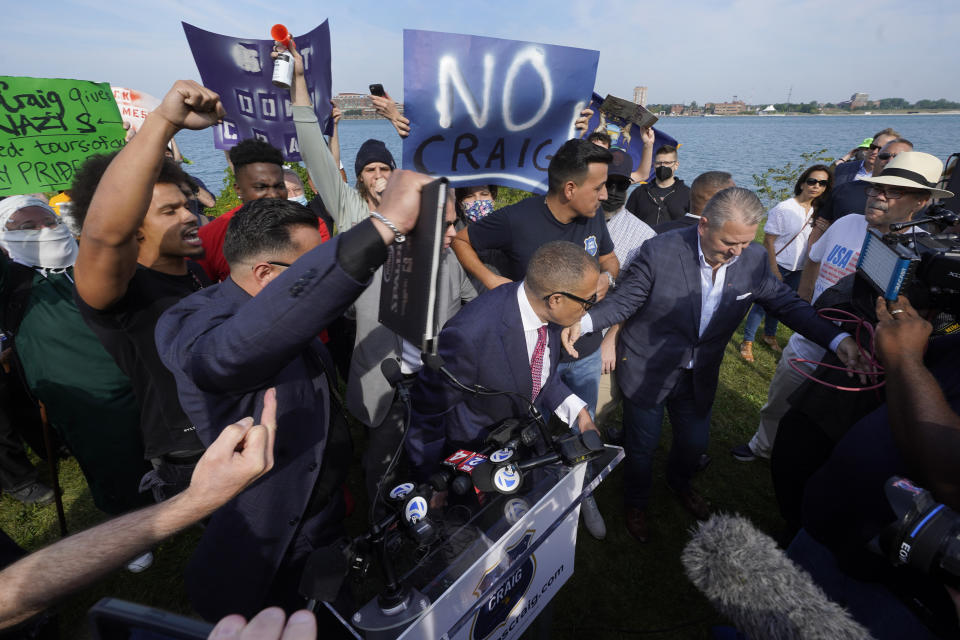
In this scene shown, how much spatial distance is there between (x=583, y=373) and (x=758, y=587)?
7.92ft

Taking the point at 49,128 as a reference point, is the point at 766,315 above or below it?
below

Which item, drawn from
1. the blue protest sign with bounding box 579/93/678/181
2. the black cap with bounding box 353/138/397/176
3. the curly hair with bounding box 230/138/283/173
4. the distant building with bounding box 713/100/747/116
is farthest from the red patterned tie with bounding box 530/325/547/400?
the distant building with bounding box 713/100/747/116

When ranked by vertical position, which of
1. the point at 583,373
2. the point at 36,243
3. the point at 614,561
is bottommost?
the point at 614,561

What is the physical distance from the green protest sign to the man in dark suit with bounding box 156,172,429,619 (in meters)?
3.60

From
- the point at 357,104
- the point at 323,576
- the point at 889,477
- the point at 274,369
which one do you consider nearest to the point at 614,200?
the point at 889,477

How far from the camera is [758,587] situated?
1.07 m

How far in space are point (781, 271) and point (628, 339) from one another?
3776mm

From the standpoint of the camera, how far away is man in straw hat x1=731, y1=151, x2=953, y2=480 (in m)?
3.10

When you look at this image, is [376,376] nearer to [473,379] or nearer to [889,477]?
[473,379]

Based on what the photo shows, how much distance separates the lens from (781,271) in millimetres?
5660

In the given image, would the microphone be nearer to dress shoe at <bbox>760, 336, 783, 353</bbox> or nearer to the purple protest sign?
the purple protest sign

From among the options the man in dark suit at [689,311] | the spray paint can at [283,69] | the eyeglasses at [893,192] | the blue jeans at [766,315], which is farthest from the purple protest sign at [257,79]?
the blue jeans at [766,315]

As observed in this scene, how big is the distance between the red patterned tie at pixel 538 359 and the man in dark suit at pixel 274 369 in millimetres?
1030

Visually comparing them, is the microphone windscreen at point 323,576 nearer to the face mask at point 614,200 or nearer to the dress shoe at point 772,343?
the face mask at point 614,200
